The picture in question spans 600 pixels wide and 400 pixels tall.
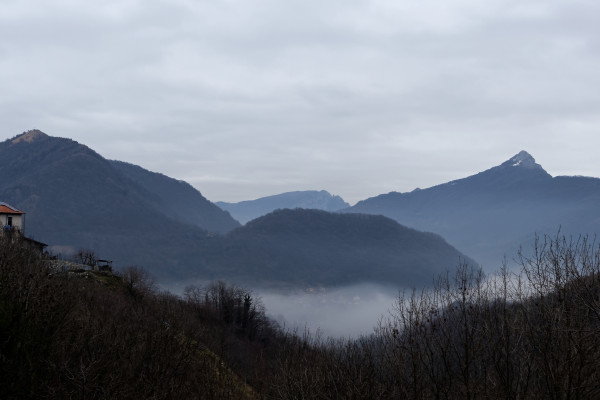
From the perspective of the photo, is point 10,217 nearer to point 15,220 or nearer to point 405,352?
point 15,220

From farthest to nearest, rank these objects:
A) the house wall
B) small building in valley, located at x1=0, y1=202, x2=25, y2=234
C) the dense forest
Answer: small building in valley, located at x1=0, y1=202, x2=25, y2=234, the house wall, the dense forest

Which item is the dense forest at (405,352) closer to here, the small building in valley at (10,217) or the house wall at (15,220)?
the house wall at (15,220)

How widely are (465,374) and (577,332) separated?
5202mm

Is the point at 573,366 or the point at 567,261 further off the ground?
the point at 567,261

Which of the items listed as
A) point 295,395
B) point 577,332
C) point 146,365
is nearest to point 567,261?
point 577,332

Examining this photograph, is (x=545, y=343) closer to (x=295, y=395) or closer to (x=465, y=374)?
(x=465, y=374)

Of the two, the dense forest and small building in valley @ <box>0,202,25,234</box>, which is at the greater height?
small building in valley @ <box>0,202,25,234</box>

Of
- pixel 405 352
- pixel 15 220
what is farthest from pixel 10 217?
pixel 405 352

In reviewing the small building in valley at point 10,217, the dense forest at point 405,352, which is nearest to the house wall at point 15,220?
the small building in valley at point 10,217

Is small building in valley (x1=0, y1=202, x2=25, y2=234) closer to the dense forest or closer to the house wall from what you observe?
the house wall

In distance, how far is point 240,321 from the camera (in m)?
128

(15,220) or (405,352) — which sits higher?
(15,220)

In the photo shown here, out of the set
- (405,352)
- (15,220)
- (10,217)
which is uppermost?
(10,217)

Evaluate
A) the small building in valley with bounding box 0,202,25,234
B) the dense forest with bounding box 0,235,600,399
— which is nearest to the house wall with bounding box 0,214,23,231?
the small building in valley with bounding box 0,202,25,234
